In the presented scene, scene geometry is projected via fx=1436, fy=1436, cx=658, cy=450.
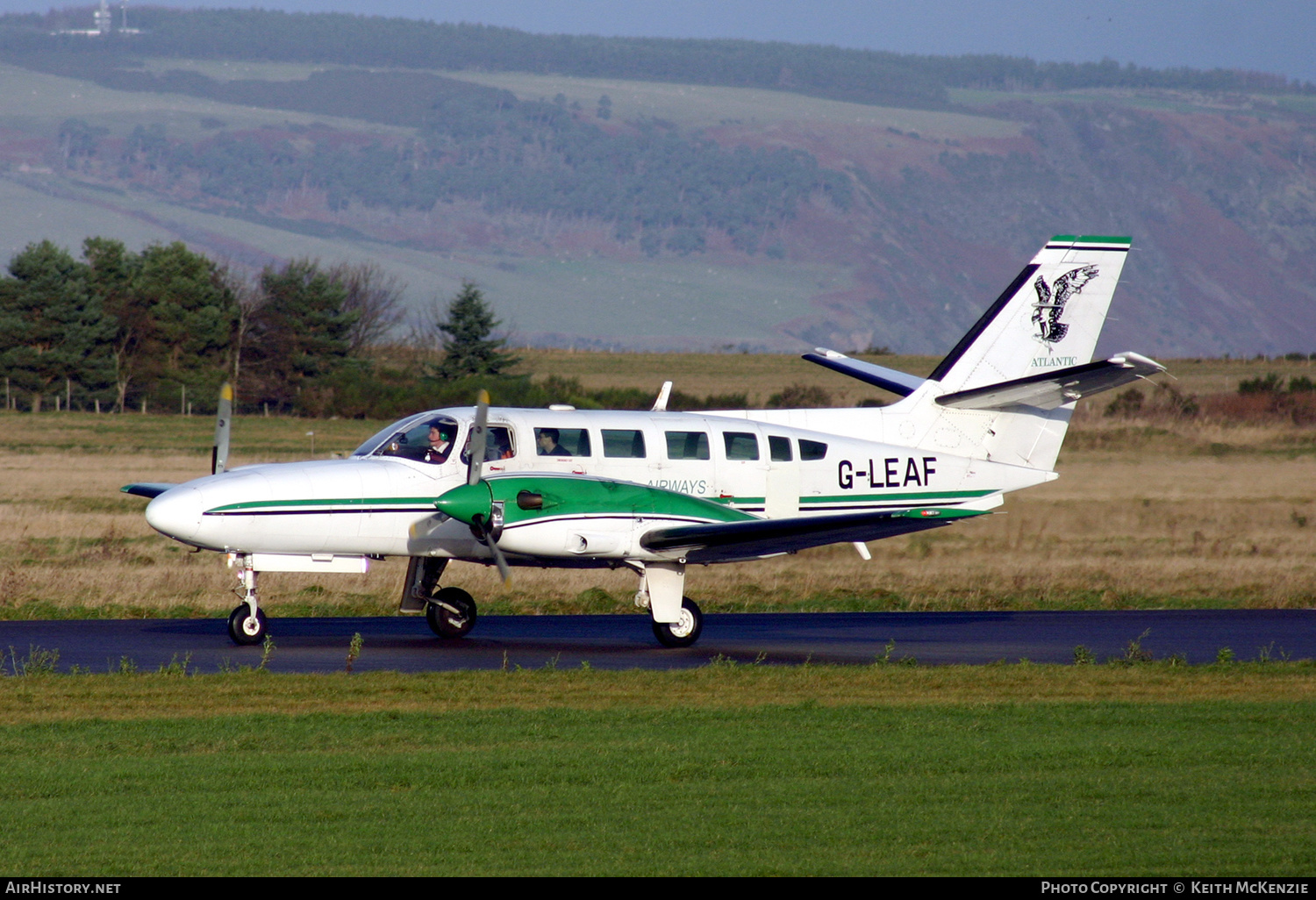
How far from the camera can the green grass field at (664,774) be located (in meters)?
7.91

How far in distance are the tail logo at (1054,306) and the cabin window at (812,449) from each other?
410cm

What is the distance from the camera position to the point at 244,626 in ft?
54.6

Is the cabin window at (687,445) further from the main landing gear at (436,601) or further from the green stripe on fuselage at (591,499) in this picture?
the main landing gear at (436,601)

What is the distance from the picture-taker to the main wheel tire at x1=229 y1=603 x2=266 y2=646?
1659cm

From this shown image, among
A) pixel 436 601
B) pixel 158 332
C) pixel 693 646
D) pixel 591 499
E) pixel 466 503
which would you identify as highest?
pixel 158 332

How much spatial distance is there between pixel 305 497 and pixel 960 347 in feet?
32.4

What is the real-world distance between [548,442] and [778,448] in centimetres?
326

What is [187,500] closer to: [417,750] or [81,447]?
[417,750]

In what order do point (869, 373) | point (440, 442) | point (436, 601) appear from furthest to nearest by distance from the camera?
point (869, 373)
point (436, 601)
point (440, 442)

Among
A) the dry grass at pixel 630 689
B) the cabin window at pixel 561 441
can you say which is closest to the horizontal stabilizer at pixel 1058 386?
the dry grass at pixel 630 689

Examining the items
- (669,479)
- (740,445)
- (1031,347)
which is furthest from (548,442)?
(1031,347)

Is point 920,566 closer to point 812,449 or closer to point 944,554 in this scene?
point 944,554

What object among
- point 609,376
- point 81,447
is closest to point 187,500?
point 81,447

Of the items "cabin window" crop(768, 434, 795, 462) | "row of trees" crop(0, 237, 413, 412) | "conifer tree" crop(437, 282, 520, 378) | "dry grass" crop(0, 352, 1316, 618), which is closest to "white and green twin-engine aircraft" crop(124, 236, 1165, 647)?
"cabin window" crop(768, 434, 795, 462)
